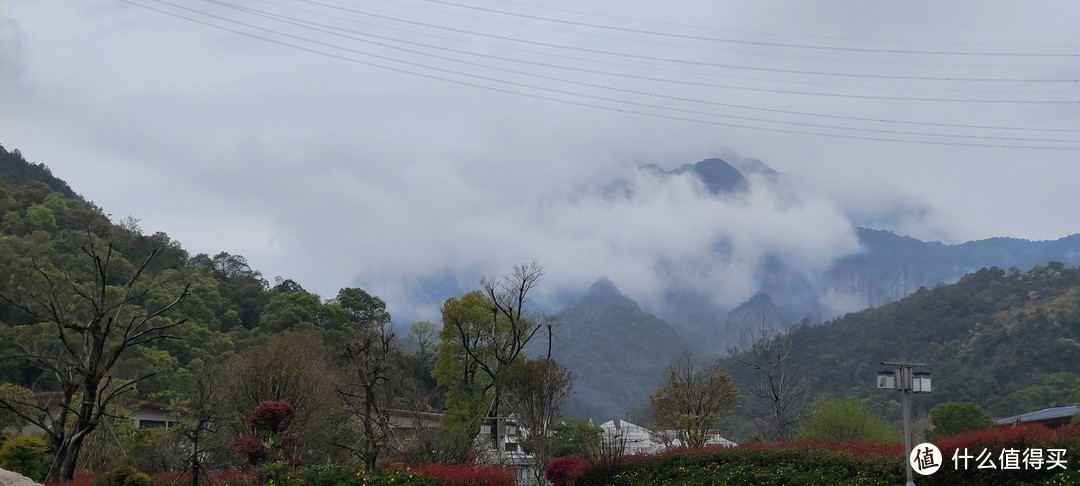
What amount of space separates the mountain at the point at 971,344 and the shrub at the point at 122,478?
46.1 meters

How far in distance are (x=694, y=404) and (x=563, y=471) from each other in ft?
31.4

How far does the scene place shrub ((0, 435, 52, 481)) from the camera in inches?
612

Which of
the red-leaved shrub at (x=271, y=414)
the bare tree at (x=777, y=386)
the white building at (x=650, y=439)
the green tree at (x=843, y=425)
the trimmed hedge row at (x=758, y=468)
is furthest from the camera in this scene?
the green tree at (x=843, y=425)

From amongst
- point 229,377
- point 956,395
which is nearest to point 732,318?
point 956,395

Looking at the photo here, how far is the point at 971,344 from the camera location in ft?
201

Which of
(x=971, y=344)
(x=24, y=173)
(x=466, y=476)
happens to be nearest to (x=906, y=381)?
(x=466, y=476)

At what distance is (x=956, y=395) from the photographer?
53594mm

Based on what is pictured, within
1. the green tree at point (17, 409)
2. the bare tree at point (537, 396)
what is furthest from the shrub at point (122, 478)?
the bare tree at point (537, 396)

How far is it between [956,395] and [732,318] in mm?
110518

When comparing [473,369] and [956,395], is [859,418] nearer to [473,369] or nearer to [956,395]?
[473,369]

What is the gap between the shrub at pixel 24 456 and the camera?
15.5 metres

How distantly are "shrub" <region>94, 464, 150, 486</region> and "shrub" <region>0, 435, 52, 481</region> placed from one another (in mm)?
3777

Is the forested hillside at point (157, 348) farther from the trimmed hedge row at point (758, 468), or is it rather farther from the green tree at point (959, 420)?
the green tree at point (959, 420)

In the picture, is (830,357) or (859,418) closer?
(859,418)
